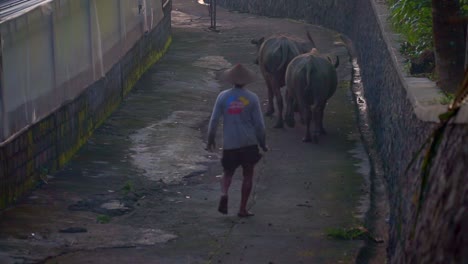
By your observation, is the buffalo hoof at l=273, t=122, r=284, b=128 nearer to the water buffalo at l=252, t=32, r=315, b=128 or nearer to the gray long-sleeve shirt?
the water buffalo at l=252, t=32, r=315, b=128

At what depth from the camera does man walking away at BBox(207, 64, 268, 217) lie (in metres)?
10.1

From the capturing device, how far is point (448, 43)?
9227 millimetres

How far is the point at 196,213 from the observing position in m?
10.6

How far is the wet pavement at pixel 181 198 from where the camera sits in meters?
9.04

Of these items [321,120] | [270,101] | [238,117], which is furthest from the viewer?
[270,101]

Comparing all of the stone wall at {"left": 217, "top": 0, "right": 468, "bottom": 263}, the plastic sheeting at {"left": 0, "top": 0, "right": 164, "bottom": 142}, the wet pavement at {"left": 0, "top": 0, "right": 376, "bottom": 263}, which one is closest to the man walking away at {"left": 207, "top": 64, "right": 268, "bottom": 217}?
the wet pavement at {"left": 0, "top": 0, "right": 376, "bottom": 263}

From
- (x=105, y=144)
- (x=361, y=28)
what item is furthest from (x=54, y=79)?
(x=361, y=28)

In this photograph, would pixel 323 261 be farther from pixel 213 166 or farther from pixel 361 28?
pixel 361 28

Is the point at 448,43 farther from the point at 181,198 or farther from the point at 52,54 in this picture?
the point at 52,54

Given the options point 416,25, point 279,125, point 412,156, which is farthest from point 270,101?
point 412,156

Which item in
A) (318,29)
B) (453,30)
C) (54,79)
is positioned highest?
(453,30)

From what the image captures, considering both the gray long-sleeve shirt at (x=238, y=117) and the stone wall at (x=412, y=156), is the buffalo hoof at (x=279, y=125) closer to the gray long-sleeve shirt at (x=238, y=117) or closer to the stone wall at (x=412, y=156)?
the stone wall at (x=412, y=156)

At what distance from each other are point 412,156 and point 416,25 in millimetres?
4239

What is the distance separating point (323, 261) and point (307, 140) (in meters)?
5.77
